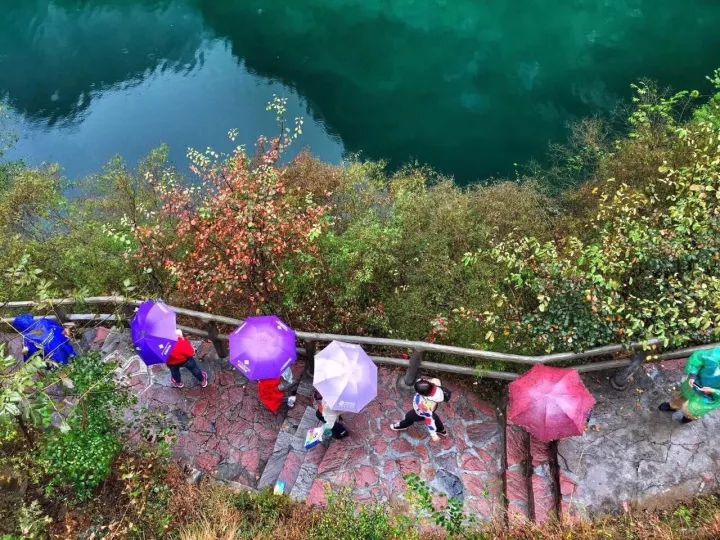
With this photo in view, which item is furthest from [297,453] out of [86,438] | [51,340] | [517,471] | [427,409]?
[51,340]

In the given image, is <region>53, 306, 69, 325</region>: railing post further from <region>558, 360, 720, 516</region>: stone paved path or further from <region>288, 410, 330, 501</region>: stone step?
<region>558, 360, 720, 516</region>: stone paved path

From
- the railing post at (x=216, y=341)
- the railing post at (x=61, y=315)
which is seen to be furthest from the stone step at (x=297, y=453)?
the railing post at (x=61, y=315)

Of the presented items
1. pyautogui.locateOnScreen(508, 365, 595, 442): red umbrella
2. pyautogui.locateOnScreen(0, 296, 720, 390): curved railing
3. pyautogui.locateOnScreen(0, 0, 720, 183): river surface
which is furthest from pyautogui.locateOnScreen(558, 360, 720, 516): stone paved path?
pyautogui.locateOnScreen(0, 0, 720, 183): river surface

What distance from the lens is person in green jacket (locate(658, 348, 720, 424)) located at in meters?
6.83

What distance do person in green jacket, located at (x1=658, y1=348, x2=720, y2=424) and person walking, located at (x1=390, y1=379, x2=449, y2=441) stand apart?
120 inches

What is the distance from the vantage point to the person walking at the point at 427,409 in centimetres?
753

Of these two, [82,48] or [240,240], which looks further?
[82,48]

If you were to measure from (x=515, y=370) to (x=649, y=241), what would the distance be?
260 cm

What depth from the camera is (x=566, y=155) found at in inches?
704

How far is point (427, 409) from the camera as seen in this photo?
25.5 ft

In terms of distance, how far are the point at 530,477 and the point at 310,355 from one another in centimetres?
362

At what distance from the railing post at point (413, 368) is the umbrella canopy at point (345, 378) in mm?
780

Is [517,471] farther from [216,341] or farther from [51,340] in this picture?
[51,340]

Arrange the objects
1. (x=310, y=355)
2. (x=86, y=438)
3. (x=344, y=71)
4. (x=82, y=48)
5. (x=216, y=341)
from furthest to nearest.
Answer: (x=82, y=48) < (x=344, y=71) < (x=216, y=341) < (x=310, y=355) < (x=86, y=438)
